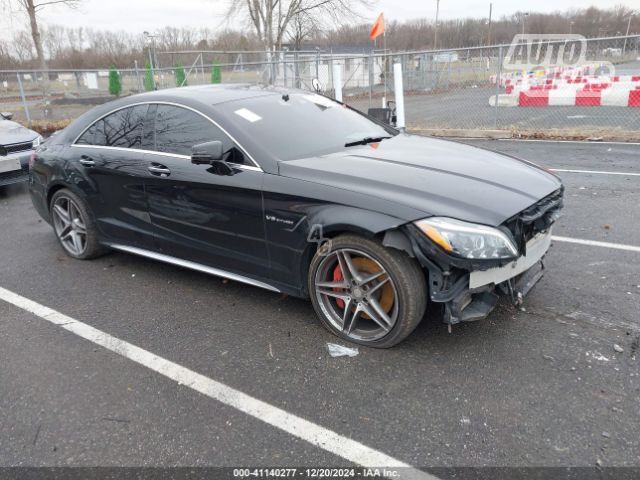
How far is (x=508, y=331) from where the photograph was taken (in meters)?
3.23

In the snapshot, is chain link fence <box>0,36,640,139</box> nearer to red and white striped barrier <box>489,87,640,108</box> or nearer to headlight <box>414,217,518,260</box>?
red and white striped barrier <box>489,87,640,108</box>

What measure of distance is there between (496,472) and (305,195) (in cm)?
182

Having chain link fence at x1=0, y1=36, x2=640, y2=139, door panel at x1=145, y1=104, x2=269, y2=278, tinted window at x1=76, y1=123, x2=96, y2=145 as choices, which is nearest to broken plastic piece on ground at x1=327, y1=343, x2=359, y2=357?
door panel at x1=145, y1=104, x2=269, y2=278

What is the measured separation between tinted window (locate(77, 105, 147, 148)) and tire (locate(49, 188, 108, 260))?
568 mm

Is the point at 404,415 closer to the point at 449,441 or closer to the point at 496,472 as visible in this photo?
the point at 449,441

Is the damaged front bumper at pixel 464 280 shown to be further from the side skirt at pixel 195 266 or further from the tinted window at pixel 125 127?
the tinted window at pixel 125 127

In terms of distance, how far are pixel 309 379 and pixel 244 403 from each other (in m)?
0.40

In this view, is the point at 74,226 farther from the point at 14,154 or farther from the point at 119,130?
the point at 14,154

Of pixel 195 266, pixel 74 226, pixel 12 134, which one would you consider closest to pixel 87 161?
pixel 74 226

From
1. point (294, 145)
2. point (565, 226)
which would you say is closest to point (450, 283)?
point (294, 145)

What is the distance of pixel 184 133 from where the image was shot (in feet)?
12.6

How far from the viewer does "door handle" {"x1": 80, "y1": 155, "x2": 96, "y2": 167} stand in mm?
4379

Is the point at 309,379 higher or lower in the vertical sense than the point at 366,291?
lower

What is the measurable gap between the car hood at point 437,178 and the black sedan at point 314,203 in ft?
0.04
